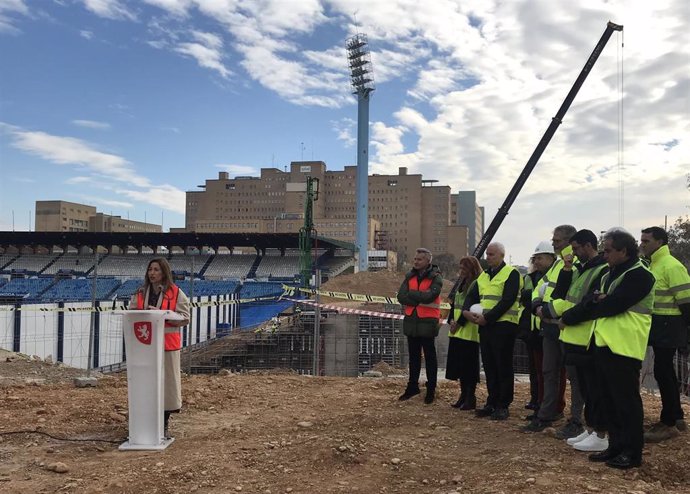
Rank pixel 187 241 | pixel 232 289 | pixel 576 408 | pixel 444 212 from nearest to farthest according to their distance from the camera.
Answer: pixel 576 408 → pixel 232 289 → pixel 187 241 → pixel 444 212

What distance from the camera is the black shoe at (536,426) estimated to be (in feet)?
15.5

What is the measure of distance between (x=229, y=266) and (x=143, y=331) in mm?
47022

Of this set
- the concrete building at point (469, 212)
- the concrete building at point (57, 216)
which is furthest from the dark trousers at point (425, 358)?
the concrete building at point (469, 212)

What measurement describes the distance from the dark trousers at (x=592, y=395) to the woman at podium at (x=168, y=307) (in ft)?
10.3

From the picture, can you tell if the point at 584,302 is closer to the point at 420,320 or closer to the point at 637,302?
the point at 637,302

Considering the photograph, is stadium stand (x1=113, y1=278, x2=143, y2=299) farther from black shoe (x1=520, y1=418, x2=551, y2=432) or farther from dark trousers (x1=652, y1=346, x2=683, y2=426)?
dark trousers (x1=652, y1=346, x2=683, y2=426)

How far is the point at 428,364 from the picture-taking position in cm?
586

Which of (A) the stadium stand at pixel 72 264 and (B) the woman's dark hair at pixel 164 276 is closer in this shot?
(B) the woman's dark hair at pixel 164 276

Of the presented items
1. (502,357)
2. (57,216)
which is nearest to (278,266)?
(502,357)

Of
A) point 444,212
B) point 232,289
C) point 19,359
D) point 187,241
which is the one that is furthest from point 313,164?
point 19,359

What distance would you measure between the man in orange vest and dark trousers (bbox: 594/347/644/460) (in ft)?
7.20

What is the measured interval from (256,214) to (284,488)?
12388 centimetres

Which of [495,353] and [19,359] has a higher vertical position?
[495,353]

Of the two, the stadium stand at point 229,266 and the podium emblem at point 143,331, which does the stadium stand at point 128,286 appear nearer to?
the stadium stand at point 229,266
